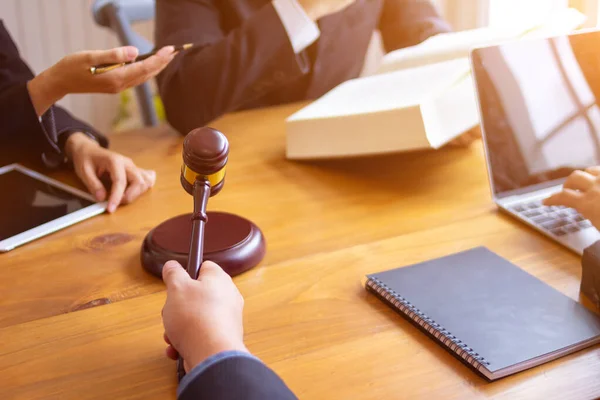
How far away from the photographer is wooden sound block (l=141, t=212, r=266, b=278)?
65 cm

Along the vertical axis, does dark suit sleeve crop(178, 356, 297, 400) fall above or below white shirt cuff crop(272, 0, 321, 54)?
below

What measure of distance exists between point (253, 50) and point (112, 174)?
1.18ft

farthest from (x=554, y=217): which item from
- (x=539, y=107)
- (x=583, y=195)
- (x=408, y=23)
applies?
(x=408, y=23)

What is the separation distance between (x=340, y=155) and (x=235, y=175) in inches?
6.1

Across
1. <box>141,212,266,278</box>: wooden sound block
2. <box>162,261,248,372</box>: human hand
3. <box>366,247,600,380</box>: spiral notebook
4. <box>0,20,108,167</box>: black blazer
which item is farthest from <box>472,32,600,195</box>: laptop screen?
<box>0,20,108,167</box>: black blazer

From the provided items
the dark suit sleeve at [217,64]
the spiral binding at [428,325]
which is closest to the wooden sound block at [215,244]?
the spiral binding at [428,325]

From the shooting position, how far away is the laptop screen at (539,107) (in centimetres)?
79

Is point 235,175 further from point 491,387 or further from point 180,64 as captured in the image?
point 491,387

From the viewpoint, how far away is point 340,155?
0.91 metres

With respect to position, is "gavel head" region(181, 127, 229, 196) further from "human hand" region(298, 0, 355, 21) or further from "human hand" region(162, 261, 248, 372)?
"human hand" region(298, 0, 355, 21)

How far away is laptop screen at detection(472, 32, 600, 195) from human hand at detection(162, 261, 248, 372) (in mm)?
438

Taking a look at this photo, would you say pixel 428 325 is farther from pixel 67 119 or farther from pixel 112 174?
pixel 67 119

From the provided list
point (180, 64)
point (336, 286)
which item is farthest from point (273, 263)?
point (180, 64)

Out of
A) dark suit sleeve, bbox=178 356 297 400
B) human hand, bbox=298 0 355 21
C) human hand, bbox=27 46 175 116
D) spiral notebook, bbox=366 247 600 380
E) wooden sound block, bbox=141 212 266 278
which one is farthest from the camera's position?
human hand, bbox=298 0 355 21
